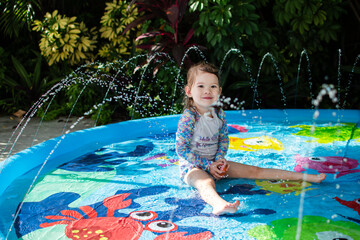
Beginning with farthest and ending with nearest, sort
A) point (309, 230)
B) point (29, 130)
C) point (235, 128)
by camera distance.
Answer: point (29, 130), point (235, 128), point (309, 230)

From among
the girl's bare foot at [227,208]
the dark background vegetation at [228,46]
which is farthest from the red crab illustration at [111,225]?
the dark background vegetation at [228,46]

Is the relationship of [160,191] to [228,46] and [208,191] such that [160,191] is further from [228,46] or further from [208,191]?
[228,46]

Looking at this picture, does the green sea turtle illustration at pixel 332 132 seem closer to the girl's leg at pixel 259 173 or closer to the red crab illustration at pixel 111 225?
the girl's leg at pixel 259 173

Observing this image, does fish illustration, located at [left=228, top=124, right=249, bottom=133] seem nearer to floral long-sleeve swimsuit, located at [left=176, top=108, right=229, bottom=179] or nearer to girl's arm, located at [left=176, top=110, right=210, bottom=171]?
floral long-sleeve swimsuit, located at [left=176, top=108, right=229, bottom=179]

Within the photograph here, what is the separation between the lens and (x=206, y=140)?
281cm

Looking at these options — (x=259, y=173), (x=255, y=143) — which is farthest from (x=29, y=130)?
(x=259, y=173)

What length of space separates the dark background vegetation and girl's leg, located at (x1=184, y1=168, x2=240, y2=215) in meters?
2.58

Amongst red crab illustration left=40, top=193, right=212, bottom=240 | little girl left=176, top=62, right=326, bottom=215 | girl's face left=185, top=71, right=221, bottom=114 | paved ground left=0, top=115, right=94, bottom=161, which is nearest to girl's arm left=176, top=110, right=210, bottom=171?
little girl left=176, top=62, right=326, bottom=215

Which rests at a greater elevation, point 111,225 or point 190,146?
point 190,146

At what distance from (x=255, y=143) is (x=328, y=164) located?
79 cm

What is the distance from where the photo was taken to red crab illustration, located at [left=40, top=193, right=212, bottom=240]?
2035mm

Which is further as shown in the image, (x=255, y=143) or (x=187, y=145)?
(x=255, y=143)

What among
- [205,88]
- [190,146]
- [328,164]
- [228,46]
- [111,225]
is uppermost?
[228,46]

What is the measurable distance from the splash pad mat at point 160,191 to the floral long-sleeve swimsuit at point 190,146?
0.16 m
